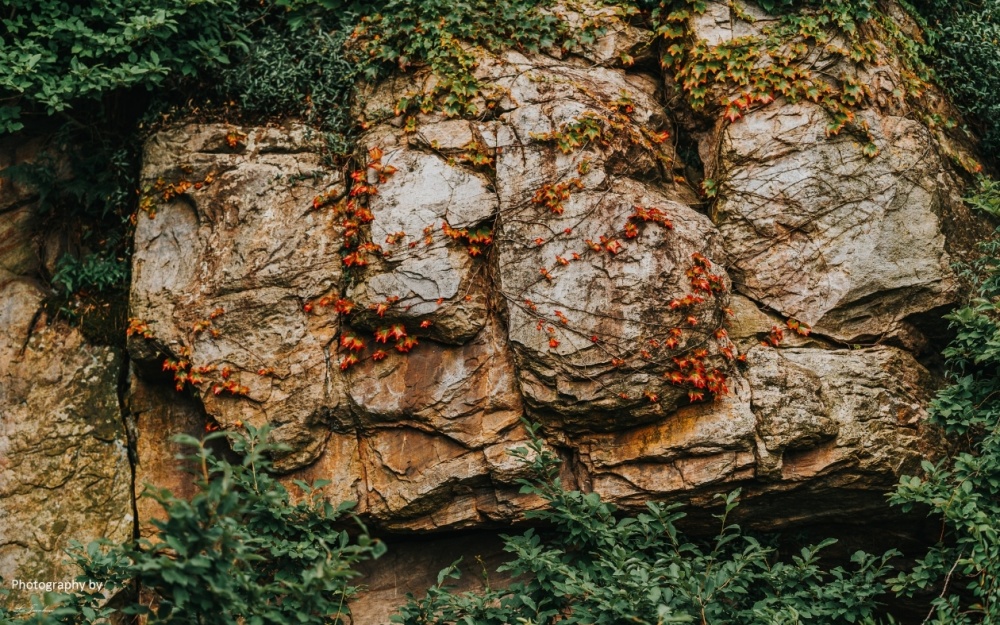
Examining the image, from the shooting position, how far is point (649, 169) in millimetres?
5703

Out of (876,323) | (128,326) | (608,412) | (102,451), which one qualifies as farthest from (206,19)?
(876,323)

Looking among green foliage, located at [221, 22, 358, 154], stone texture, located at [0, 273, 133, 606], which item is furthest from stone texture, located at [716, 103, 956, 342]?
stone texture, located at [0, 273, 133, 606]

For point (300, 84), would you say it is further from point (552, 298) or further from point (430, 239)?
point (552, 298)

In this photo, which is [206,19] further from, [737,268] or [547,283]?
[737,268]

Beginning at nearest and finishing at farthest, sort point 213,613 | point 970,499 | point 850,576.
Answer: point 213,613
point 970,499
point 850,576

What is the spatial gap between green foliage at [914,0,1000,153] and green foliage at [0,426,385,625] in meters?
5.39

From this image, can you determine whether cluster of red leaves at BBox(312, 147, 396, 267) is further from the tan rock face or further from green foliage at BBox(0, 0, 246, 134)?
green foliage at BBox(0, 0, 246, 134)

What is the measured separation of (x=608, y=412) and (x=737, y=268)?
1407 mm

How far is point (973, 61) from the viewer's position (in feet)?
20.5

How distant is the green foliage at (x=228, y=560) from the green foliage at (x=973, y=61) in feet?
17.7

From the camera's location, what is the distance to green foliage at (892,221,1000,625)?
14.7 feet

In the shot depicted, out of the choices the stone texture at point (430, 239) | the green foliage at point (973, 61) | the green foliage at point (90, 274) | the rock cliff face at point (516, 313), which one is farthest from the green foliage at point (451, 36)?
the green foliage at point (973, 61)

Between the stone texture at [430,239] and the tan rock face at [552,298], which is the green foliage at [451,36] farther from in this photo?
the stone texture at [430,239]

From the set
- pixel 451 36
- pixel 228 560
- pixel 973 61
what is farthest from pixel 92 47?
pixel 973 61
